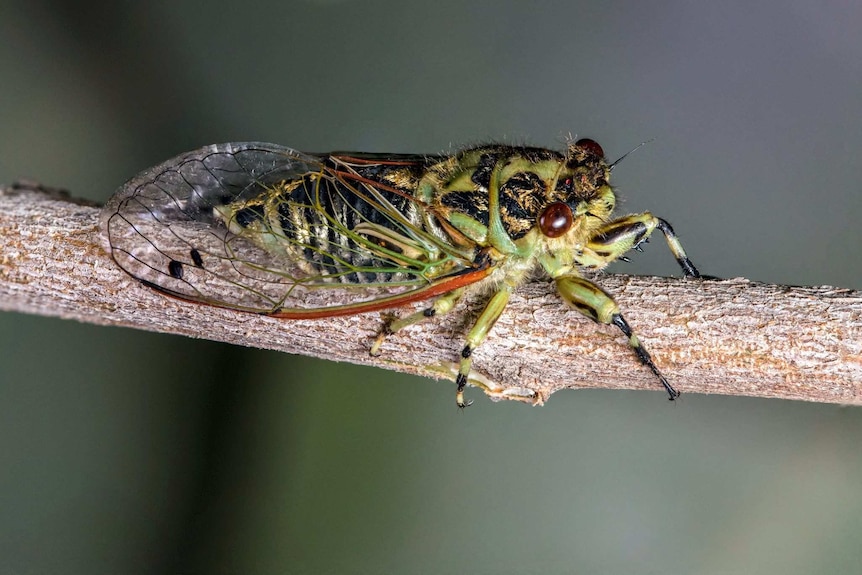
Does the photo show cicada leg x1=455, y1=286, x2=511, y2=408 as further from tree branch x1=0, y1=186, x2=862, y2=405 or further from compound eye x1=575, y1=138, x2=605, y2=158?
compound eye x1=575, y1=138, x2=605, y2=158

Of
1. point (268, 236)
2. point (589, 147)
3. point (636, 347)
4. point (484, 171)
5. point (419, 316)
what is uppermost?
point (589, 147)

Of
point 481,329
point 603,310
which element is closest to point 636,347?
point 603,310

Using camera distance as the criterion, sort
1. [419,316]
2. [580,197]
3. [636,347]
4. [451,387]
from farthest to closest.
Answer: [451,387]
[580,197]
[419,316]
[636,347]

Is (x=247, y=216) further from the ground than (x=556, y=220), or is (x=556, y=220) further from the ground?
(x=247, y=216)

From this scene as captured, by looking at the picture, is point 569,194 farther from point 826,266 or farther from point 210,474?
point 210,474

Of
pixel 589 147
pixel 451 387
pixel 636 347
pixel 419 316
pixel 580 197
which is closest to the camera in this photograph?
pixel 636 347

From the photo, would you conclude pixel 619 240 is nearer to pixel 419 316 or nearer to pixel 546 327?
pixel 546 327

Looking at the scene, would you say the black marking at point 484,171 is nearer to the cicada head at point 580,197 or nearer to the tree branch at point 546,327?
the cicada head at point 580,197

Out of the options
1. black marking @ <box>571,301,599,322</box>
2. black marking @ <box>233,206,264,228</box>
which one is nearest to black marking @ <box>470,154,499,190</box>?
black marking @ <box>571,301,599,322</box>
